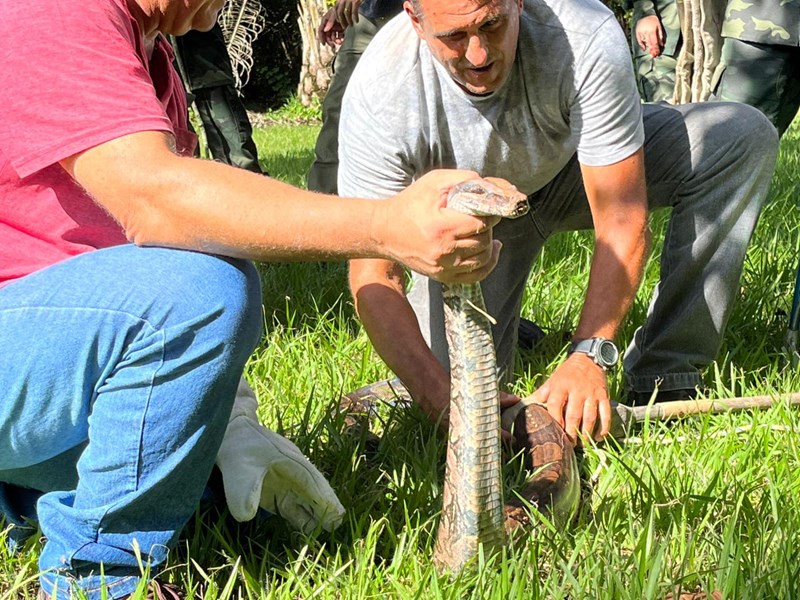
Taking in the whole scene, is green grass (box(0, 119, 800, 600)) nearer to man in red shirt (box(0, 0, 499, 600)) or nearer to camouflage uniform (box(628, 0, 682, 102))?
man in red shirt (box(0, 0, 499, 600))

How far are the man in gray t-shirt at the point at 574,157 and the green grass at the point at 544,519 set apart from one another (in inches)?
8.0

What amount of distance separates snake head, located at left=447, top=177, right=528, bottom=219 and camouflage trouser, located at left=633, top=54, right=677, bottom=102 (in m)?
8.80

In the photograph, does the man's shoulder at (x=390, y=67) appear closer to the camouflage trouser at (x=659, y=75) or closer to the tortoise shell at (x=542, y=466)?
the tortoise shell at (x=542, y=466)

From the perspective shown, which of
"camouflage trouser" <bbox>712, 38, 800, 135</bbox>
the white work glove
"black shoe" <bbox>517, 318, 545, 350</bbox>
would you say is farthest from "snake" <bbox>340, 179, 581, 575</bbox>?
"camouflage trouser" <bbox>712, 38, 800, 135</bbox>

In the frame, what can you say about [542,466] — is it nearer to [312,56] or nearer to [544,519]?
[544,519]

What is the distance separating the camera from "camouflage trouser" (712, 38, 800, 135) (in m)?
4.17

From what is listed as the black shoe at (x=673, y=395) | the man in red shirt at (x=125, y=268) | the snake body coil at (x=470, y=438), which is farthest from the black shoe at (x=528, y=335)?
the man in red shirt at (x=125, y=268)

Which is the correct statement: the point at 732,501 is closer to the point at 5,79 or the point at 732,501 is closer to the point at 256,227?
the point at 256,227

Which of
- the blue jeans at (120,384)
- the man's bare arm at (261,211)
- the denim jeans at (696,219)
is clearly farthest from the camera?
the denim jeans at (696,219)

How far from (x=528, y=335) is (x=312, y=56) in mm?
16480

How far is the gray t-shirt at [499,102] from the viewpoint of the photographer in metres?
2.94

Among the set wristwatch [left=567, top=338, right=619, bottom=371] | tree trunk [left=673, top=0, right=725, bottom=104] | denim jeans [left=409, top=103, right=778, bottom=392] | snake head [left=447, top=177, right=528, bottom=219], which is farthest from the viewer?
tree trunk [left=673, top=0, right=725, bottom=104]

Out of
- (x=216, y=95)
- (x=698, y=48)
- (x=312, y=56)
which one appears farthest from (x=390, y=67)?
(x=312, y=56)

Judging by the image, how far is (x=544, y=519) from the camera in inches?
89.7
